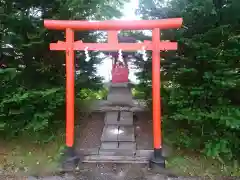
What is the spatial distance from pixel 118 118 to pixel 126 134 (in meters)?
0.83

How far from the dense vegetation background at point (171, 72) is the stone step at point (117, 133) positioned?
34.2 inches

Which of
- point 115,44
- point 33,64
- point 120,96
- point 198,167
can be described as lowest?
point 198,167

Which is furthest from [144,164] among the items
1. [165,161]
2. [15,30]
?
[15,30]

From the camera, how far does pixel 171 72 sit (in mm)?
5609

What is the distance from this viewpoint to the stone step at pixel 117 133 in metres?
5.88

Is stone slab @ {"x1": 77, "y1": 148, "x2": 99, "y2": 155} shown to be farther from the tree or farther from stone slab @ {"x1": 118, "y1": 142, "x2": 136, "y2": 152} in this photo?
the tree

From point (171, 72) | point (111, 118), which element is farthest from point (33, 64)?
point (171, 72)

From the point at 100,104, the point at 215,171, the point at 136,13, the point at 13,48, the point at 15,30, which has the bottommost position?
the point at 215,171

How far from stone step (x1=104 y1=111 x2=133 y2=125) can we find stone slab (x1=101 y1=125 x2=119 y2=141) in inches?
8.3

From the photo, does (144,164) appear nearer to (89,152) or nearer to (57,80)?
(89,152)

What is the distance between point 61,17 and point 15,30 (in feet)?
3.41

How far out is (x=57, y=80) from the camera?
6039 mm

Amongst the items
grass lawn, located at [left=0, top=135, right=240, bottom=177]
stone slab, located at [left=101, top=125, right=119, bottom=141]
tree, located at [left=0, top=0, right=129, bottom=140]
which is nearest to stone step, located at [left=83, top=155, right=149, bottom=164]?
grass lawn, located at [left=0, top=135, right=240, bottom=177]

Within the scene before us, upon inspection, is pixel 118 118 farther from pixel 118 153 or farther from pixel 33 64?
pixel 33 64
